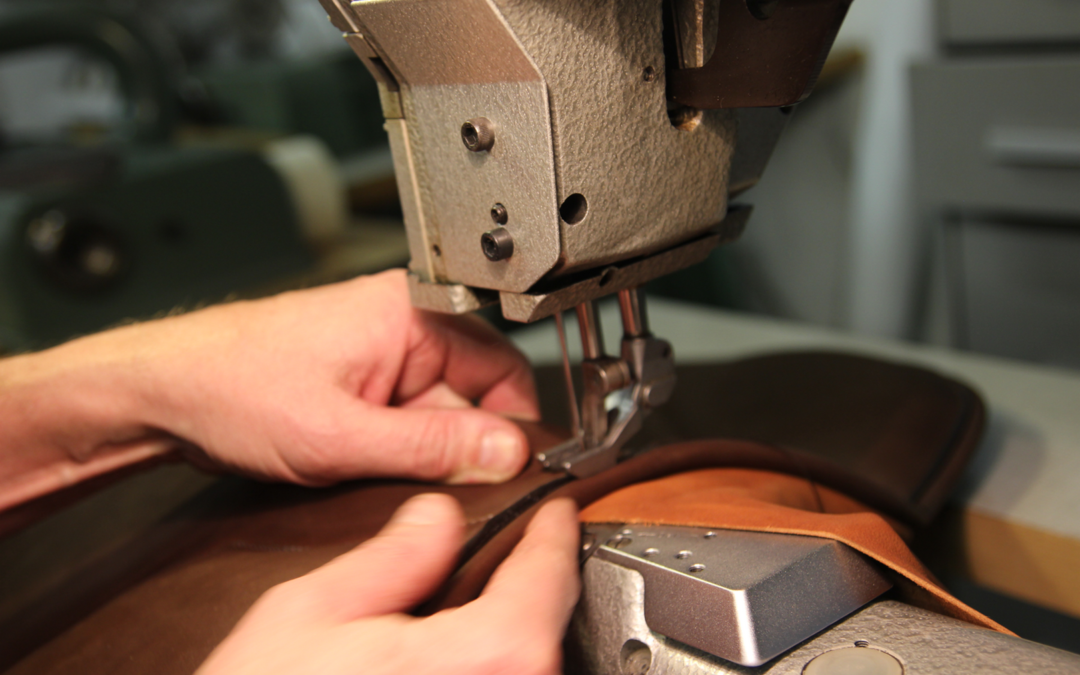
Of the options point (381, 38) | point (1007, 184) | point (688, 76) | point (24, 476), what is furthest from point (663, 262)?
point (1007, 184)

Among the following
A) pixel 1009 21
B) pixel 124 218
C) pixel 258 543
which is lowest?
pixel 258 543

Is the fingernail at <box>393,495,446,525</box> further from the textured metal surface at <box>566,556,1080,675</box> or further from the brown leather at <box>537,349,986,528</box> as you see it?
the brown leather at <box>537,349,986,528</box>

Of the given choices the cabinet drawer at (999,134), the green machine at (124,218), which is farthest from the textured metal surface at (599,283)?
the cabinet drawer at (999,134)

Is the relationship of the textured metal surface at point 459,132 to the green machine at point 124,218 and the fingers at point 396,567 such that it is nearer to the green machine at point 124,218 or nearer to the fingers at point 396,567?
the fingers at point 396,567

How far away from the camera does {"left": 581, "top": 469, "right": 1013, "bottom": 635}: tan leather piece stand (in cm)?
39

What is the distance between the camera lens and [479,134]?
43 centimetres

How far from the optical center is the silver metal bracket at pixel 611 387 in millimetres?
545

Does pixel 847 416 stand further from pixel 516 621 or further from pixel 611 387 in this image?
pixel 516 621

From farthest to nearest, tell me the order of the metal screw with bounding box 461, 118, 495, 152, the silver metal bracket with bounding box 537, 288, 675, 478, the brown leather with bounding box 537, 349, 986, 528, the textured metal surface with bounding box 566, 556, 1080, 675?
the brown leather with bounding box 537, 349, 986, 528, the silver metal bracket with bounding box 537, 288, 675, 478, the metal screw with bounding box 461, 118, 495, 152, the textured metal surface with bounding box 566, 556, 1080, 675

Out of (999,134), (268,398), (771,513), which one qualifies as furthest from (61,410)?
(999,134)

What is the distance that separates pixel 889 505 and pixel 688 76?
360mm

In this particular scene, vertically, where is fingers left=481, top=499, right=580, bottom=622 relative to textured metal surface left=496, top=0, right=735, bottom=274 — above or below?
below

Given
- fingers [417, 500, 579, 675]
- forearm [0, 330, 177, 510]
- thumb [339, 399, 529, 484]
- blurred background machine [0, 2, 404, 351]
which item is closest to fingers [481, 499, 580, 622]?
fingers [417, 500, 579, 675]

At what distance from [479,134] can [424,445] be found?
8.8 inches
